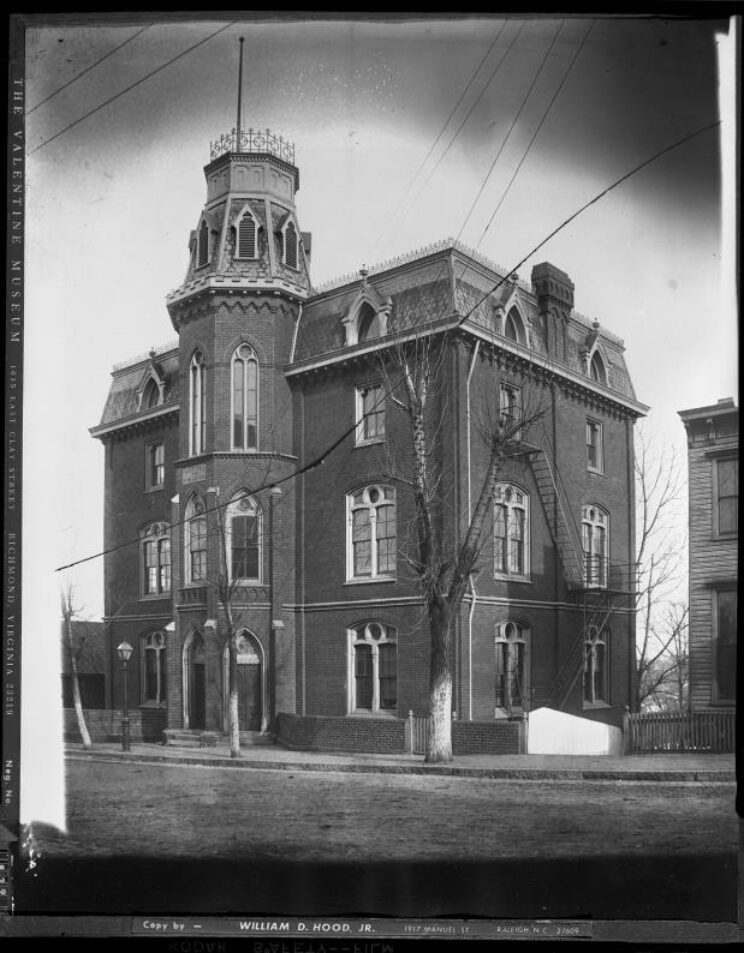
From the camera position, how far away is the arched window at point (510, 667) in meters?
7.54

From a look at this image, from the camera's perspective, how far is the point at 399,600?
25.1ft

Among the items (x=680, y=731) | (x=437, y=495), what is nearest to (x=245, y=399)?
(x=437, y=495)

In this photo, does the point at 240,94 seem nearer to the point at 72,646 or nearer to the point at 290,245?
the point at 290,245

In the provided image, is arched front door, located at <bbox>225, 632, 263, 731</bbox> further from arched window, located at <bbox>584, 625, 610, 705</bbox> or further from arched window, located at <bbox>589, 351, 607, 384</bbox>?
arched window, located at <bbox>589, 351, 607, 384</bbox>

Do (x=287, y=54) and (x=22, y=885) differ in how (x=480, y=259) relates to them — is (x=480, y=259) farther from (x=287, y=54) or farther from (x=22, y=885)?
(x=22, y=885)

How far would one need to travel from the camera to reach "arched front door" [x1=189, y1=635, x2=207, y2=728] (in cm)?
768

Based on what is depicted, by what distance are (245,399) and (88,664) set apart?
7.27ft

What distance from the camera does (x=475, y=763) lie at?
24.0 ft

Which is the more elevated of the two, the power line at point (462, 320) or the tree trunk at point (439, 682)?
the power line at point (462, 320)

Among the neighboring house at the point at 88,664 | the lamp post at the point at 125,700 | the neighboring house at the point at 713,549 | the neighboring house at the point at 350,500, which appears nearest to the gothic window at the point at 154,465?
the neighboring house at the point at 350,500

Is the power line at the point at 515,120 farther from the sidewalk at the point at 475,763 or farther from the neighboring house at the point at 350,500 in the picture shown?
the sidewalk at the point at 475,763

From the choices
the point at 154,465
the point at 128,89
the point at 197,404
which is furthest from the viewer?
the point at 197,404

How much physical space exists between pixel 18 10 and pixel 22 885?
19.1 feet

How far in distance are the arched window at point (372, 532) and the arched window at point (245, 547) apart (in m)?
0.67
